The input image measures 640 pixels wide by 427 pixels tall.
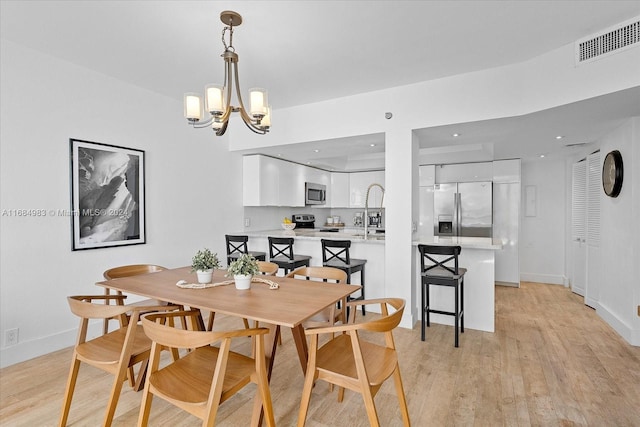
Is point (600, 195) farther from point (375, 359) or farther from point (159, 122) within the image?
point (159, 122)

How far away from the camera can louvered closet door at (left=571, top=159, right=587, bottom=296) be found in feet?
16.3

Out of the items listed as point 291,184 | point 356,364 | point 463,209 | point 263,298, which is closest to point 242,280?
point 263,298

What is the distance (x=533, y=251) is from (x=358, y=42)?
17.8 ft

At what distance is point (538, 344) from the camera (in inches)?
126

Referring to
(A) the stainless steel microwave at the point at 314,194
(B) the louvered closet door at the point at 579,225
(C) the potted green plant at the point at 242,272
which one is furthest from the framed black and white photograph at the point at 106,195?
(B) the louvered closet door at the point at 579,225

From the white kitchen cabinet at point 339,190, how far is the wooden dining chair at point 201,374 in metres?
5.50

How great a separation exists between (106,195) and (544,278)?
6887 mm

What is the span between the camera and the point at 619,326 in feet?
11.4

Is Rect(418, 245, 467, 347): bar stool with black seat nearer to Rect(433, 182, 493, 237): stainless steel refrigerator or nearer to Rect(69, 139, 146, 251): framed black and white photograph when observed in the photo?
Rect(433, 182, 493, 237): stainless steel refrigerator

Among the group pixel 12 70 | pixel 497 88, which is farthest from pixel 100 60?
pixel 497 88

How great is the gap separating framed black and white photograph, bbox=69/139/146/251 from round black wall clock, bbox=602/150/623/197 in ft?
16.8

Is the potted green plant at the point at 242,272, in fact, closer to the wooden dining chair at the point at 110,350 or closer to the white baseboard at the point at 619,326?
the wooden dining chair at the point at 110,350

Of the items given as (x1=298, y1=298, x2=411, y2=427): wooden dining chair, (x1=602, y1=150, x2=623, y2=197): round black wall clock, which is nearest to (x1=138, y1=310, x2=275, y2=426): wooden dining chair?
(x1=298, y1=298, x2=411, y2=427): wooden dining chair

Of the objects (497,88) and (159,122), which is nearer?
(497,88)
